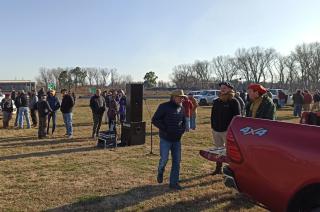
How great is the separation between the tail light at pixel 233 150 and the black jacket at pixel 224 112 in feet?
10.6

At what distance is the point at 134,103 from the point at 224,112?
17.4ft

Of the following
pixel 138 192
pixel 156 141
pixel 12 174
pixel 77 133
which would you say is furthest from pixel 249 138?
pixel 77 133

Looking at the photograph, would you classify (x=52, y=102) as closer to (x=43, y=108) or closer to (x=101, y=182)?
(x=43, y=108)

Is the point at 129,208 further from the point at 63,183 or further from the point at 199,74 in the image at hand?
the point at 199,74

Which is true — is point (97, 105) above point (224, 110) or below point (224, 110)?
below

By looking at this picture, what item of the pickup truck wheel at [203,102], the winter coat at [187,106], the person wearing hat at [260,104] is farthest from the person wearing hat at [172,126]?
the pickup truck wheel at [203,102]

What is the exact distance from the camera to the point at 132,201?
6.95m

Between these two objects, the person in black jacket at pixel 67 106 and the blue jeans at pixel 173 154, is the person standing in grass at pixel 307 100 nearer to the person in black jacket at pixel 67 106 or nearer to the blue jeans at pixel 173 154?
the person in black jacket at pixel 67 106

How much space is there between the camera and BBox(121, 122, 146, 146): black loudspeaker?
13000 mm

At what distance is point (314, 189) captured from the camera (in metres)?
3.99

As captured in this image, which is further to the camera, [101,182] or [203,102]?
[203,102]

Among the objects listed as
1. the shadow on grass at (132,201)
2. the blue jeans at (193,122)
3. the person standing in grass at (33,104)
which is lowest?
the shadow on grass at (132,201)

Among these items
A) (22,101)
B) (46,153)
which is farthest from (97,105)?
(22,101)

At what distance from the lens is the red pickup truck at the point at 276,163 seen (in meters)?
3.93
